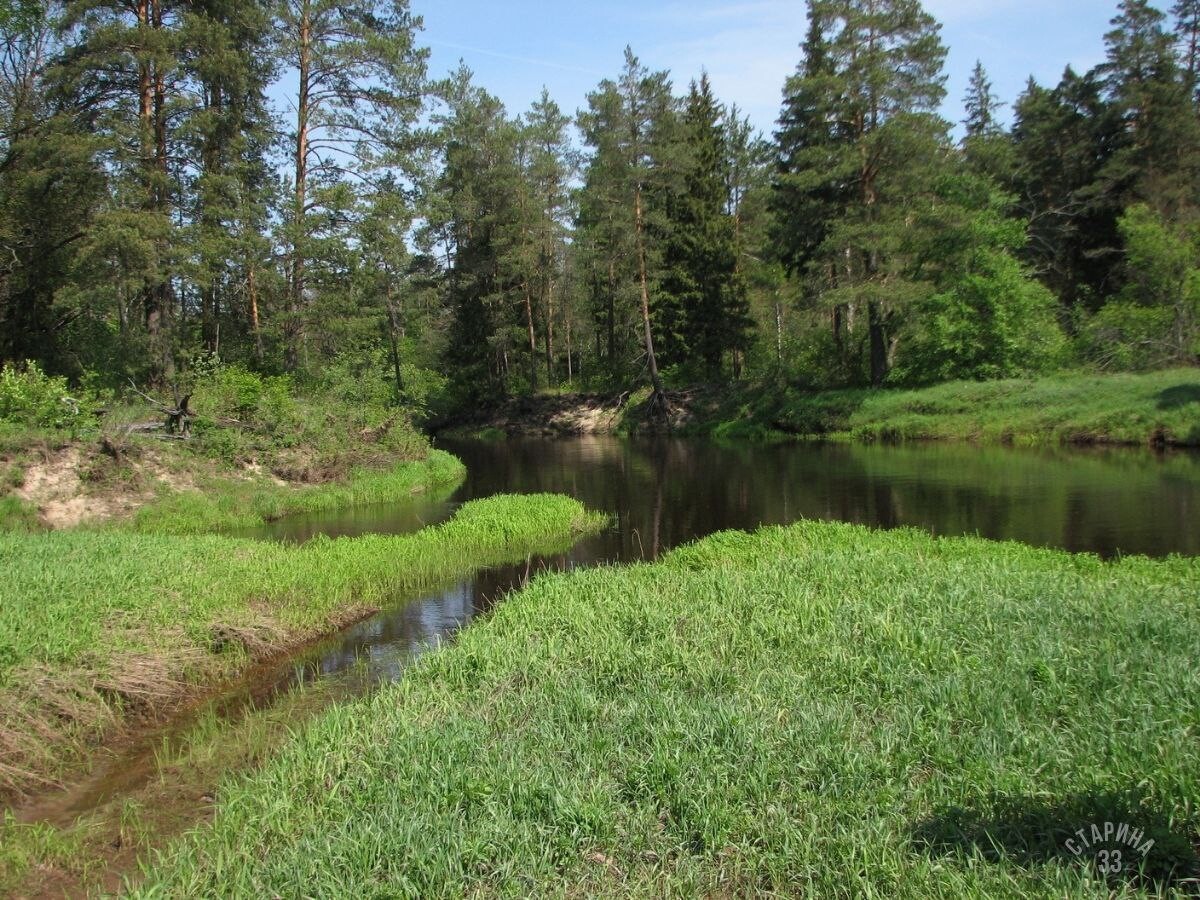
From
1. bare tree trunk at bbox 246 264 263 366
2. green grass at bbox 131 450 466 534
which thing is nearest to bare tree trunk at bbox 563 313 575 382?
bare tree trunk at bbox 246 264 263 366

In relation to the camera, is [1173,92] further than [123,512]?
Yes

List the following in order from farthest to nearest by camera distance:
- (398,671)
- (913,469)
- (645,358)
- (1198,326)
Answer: (645,358) → (1198,326) → (913,469) → (398,671)

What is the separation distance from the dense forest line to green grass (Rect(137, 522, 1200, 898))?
780 inches

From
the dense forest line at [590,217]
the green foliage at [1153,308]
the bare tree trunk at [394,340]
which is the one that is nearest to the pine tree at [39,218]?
the dense forest line at [590,217]

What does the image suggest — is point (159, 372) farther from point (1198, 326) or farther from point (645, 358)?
point (1198, 326)

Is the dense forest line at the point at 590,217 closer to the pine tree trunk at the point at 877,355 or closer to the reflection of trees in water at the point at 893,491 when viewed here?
the pine tree trunk at the point at 877,355

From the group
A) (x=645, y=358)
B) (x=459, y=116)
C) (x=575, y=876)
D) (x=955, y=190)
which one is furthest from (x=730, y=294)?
(x=575, y=876)

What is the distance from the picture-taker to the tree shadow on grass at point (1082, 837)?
3.78 meters

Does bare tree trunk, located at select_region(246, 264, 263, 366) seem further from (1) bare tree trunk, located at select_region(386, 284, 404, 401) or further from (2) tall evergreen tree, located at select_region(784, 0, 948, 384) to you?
(2) tall evergreen tree, located at select_region(784, 0, 948, 384)

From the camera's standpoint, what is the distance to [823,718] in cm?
556

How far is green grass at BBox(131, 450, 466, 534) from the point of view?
17406 mm

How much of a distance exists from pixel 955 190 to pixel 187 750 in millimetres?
37697

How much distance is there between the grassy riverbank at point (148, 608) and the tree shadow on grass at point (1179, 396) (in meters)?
23.0

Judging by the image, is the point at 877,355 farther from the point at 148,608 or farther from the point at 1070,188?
the point at 148,608
